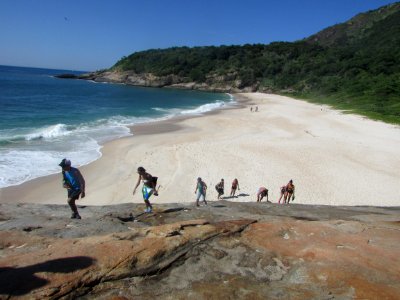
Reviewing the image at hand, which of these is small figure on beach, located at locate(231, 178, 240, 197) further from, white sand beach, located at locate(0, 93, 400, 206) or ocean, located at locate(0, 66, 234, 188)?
ocean, located at locate(0, 66, 234, 188)

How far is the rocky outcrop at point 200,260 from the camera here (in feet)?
14.1

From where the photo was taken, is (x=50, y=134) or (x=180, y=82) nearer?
(x=50, y=134)

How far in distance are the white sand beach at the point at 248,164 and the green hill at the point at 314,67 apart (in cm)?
1516

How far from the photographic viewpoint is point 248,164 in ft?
68.0

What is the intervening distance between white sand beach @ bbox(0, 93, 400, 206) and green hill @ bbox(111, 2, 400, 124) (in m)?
15.2

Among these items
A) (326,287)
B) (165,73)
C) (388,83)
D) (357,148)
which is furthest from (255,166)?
(165,73)

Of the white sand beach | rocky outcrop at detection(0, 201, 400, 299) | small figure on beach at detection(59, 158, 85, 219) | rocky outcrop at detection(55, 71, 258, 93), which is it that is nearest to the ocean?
the white sand beach

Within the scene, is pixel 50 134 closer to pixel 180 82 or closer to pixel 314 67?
pixel 314 67

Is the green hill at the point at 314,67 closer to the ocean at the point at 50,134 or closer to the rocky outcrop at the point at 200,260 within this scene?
the ocean at the point at 50,134

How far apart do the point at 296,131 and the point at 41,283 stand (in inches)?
1208

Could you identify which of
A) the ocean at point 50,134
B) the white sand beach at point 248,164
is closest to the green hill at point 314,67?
the white sand beach at point 248,164

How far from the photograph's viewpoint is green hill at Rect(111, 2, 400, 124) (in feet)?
189

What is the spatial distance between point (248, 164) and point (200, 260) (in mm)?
15918

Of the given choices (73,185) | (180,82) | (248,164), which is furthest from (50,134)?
(180,82)
